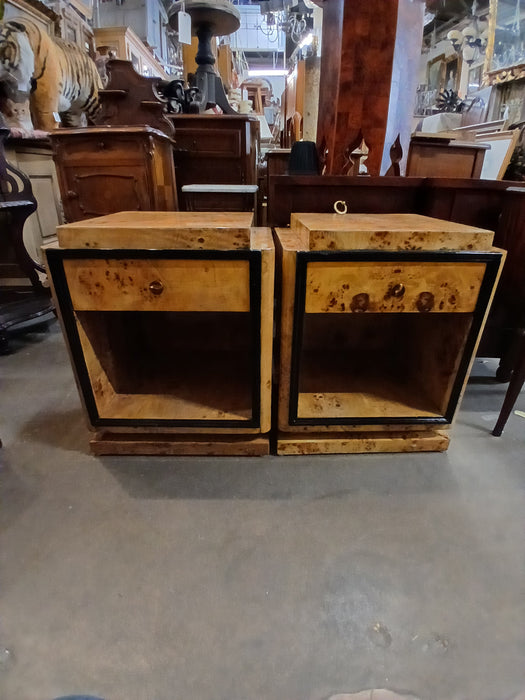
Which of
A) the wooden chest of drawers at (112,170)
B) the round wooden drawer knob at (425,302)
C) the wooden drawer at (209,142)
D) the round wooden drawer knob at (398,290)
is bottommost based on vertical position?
the round wooden drawer knob at (425,302)

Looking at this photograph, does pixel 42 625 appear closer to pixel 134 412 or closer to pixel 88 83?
pixel 134 412

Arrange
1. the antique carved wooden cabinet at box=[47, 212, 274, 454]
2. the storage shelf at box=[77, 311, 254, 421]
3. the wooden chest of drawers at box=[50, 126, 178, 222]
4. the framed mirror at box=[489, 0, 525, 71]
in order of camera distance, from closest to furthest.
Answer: the antique carved wooden cabinet at box=[47, 212, 274, 454], the storage shelf at box=[77, 311, 254, 421], the wooden chest of drawers at box=[50, 126, 178, 222], the framed mirror at box=[489, 0, 525, 71]

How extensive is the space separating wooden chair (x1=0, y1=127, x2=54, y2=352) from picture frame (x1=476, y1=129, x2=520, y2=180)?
2.34 meters

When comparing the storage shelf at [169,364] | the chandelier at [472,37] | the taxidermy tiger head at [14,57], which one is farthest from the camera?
the chandelier at [472,37]

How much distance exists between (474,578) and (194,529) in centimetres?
61

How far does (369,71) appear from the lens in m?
1.42

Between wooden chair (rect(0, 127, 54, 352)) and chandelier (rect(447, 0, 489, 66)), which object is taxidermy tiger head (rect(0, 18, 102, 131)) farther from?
chandelier (rect(447, 0, 489, 66))

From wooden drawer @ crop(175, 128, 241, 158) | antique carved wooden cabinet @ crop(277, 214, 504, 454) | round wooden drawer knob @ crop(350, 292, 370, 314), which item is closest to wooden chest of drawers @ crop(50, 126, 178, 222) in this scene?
wooden drawer @ crop(175, 128, 241, 158)

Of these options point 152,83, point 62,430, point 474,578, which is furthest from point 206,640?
point 152,83

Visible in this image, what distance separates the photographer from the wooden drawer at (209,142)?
Result: 217cm

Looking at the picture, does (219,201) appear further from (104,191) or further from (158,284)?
(158,284)

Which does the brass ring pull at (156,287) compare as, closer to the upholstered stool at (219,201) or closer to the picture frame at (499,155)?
the upholstered stool at (219,201)

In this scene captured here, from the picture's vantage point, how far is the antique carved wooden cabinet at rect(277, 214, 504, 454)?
876 millimetres

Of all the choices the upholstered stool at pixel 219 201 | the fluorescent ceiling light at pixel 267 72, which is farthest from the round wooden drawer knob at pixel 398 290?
the fluorescent ceiling light at pixel 267 72
